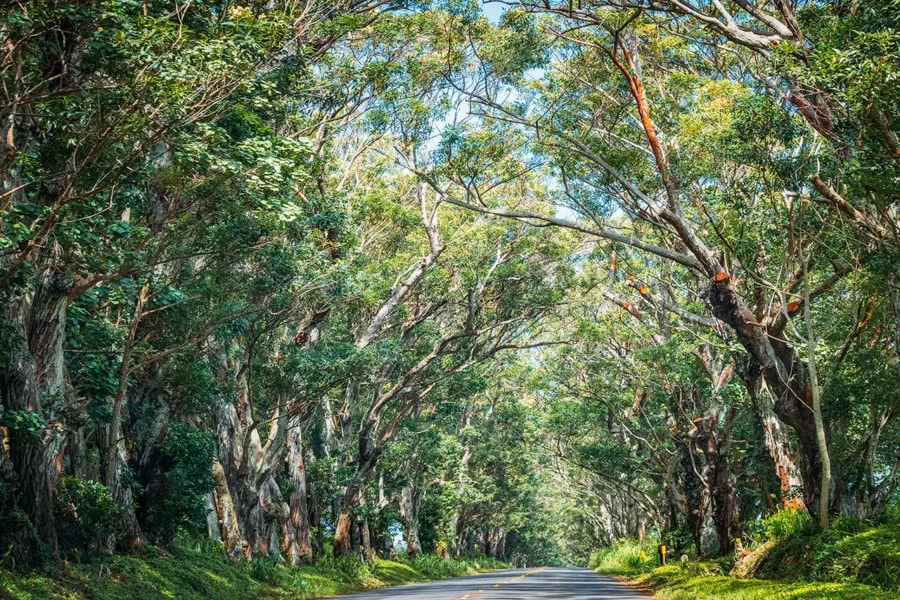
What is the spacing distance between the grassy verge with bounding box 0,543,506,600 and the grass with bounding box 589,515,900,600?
8.32 m

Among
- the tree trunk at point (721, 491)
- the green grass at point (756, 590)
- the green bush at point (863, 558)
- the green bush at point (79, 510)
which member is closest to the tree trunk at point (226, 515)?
the green bush at point (79, 510)

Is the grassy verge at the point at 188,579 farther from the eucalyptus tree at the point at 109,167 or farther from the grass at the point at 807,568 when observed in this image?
the grass at the point at 807,568

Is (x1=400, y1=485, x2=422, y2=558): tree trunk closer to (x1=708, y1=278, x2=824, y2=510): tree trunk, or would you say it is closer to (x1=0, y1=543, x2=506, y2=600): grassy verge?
(x1=0, y1=543, x2=506, y2=600): grassy verge

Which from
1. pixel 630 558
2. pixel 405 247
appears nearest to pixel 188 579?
pixel 405 247

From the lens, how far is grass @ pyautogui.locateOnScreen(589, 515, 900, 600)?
11419mm

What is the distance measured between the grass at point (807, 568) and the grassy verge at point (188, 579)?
8.32 meters

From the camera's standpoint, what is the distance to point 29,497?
11.6 metres

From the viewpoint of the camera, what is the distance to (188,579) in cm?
1549

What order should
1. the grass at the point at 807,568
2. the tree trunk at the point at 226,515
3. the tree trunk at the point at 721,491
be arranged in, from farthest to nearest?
the tree trunk at the point at 721,491 → the tree trunk at the point at 226,515 → the grass at the point at 807,568

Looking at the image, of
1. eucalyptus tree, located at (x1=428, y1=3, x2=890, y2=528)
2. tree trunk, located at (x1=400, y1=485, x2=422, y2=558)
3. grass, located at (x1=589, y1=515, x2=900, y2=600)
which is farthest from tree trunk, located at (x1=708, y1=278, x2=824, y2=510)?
tree trunk, located at (x1=400, y1=485, x2=422, y2=558)

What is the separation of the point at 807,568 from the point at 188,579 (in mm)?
11004

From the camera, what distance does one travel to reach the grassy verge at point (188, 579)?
435 inches

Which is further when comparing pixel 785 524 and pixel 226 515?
pixel 226 515

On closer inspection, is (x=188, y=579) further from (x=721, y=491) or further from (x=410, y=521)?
(x=410, y=521)
